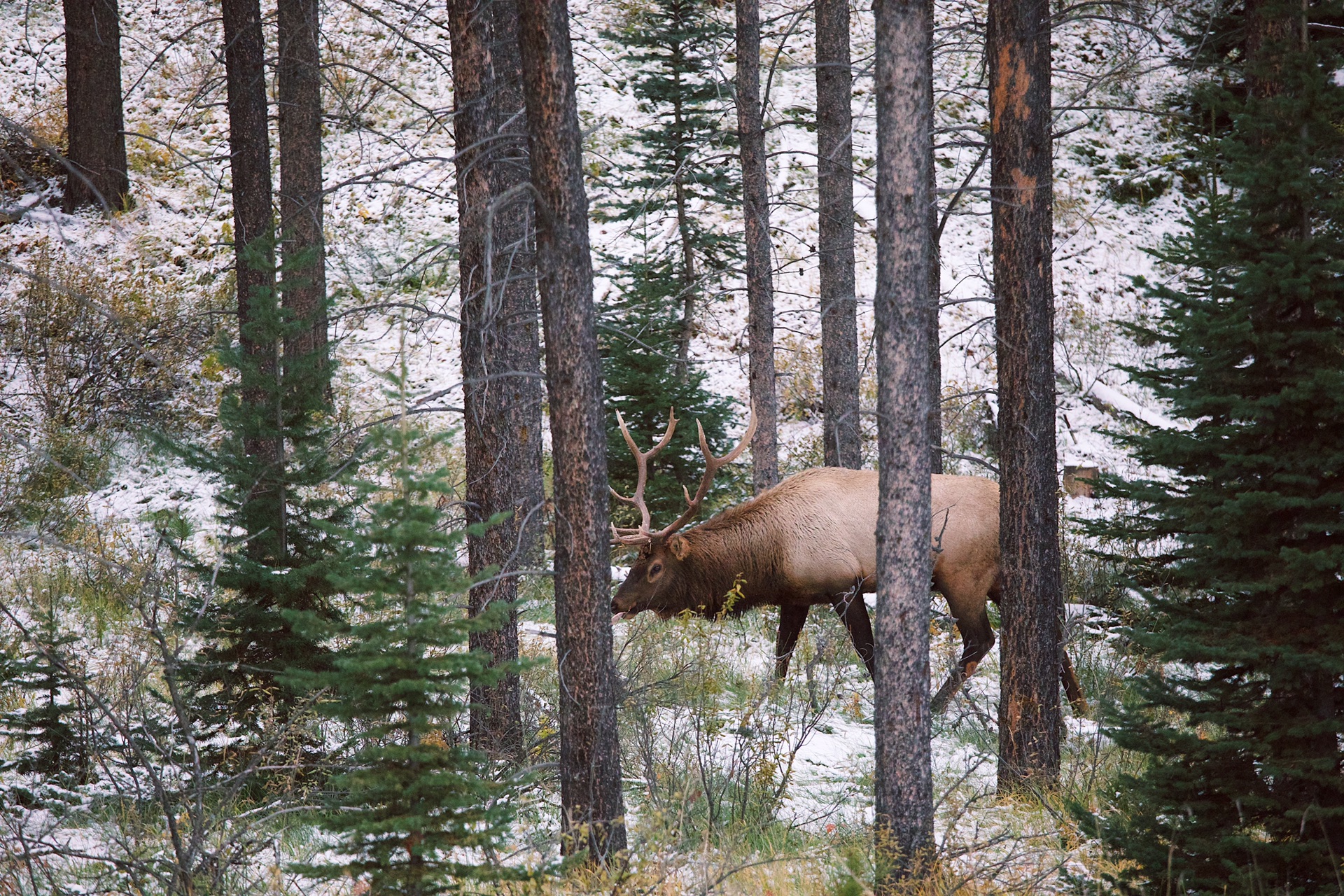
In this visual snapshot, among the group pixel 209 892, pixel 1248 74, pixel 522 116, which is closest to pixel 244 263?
pixel 522 116

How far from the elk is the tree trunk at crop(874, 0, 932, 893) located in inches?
121

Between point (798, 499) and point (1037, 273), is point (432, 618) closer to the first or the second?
point (1037, 273)

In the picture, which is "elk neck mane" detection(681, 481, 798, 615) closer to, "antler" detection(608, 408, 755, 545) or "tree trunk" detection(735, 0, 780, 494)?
"antler" detection(608, 408, 755, 545)

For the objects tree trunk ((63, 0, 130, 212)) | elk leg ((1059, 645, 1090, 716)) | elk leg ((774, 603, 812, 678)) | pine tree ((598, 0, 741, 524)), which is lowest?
elk leg ((1059, 645, 1090, 716))

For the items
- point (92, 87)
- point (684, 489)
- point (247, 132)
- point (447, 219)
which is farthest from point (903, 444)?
point (92, 87)

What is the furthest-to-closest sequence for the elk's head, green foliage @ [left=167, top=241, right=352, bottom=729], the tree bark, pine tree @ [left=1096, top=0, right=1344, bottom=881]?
the elk's head, green foliage @ [left=167, top=241, right=352, bottom=729], the tree bark, pine tree @ [left=1096, top=0, right=1344, bottom=881]

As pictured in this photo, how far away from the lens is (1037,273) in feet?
21.6

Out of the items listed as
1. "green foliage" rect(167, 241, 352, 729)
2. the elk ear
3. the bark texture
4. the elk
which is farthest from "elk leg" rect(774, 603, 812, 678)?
"green foliage" rect(167, 241, 352, 729)

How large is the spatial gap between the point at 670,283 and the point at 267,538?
685 centimetres

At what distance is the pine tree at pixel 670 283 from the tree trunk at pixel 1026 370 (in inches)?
103

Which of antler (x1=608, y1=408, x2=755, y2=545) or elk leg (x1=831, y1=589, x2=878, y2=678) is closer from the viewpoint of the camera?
antler (x1=608, y1=408, x2=755, y2=545)

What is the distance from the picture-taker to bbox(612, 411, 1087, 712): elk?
8.52 meters

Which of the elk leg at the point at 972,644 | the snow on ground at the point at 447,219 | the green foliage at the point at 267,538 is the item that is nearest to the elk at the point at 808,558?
the elk leg at the point at 972,644

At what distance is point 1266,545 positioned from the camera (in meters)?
4.63
